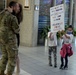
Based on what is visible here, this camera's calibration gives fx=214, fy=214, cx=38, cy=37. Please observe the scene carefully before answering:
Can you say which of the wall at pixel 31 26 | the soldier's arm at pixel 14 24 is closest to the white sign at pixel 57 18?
Result: the soldier's arm at pixel 14 24

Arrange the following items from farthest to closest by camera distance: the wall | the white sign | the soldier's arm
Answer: the wall, the white sign, the soldier's arm

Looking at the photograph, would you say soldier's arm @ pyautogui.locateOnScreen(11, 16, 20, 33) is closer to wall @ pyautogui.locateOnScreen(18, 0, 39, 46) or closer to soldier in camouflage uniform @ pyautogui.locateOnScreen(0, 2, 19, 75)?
soldier in camouflage uniform @ pyautogui.locateOnScreen(0, 2, 19, 75)

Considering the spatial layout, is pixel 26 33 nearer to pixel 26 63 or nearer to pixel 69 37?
pixel 26 63

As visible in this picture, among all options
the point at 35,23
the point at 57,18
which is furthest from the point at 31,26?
the point at 57,18

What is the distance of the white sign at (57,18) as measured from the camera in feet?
17.8

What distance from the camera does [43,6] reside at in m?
11.1

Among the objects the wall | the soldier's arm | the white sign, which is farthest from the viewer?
the wall

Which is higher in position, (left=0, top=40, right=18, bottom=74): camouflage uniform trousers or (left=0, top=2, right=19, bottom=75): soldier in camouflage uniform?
(left=0, top=2, right=19, bottom=75): soldier in camouflage uniform

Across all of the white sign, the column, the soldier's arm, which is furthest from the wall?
the soldier's arm

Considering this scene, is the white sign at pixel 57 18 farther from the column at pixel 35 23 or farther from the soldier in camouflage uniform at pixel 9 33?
the column at pixel 35 23

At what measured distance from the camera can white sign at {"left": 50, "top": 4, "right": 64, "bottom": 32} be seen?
5430 millimetres

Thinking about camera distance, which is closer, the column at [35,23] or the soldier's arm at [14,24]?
the soldier's arm at [14,24]

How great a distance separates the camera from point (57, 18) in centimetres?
554

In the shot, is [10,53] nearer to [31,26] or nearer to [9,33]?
[9,33]
